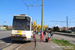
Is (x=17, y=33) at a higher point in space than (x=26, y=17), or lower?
lower

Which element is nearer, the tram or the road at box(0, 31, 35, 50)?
the road at box(0, 31, 35, 50)

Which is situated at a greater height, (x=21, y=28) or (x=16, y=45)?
(x=21, y=28)

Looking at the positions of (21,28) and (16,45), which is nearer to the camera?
(16,45)

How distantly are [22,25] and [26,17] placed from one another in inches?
46.0

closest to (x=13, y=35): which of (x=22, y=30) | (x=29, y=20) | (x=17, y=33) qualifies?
(x=17, y=33)

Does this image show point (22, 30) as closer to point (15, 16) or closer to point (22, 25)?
point (22, 25)

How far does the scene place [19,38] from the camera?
35.2 ft

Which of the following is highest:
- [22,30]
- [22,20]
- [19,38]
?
[22,20]

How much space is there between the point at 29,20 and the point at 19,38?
8.62 feet

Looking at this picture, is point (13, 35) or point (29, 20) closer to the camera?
point (13, 35)

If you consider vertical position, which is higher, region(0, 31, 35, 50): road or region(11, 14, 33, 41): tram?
region(11, 14, 33, 41): tram

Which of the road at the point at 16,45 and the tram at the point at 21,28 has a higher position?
the tram at the point at 21,28

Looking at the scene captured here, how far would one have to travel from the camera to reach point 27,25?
1109 cm

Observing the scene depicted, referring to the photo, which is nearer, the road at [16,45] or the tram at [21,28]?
the road at [16,45]
